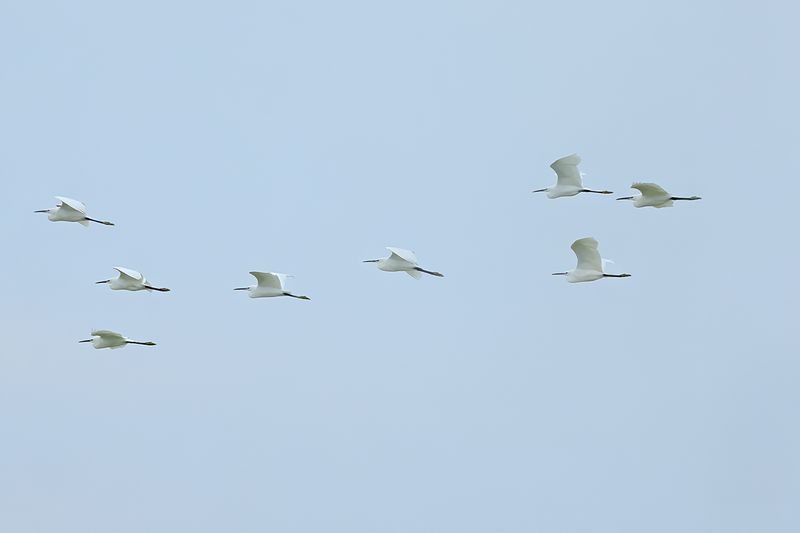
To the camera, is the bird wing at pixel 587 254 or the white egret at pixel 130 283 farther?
A: the white egret at pixel 130 283

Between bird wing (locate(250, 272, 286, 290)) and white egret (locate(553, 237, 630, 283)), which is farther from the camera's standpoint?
bird wing (locate(250, 272, 286, 290))

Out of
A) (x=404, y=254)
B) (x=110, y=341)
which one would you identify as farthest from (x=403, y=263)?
(x=110, y=341)

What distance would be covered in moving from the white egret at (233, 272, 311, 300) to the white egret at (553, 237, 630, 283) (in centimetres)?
615

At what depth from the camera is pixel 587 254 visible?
37500mm

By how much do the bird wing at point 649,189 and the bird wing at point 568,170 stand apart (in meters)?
1.74

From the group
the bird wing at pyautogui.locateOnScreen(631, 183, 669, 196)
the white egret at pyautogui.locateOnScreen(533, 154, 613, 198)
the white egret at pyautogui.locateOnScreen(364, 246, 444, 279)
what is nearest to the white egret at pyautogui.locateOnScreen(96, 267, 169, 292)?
the white egret at pyautogui.locateOnScreen(364, 246, 444, 279)

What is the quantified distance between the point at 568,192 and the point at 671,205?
2.44 meters

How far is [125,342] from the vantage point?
40250 mm

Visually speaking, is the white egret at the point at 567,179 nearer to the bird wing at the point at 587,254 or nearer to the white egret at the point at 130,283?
the bird wing at the point at 587,254

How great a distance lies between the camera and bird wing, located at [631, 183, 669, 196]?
37.0 meters

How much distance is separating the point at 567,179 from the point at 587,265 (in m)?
2.51

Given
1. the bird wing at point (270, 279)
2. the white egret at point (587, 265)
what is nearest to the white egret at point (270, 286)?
the bird wing at point (270, 279)

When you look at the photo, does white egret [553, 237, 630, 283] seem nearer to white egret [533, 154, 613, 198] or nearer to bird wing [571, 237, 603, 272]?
bird wing [571, 237, 603, 272]

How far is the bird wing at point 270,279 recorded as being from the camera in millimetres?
39469
